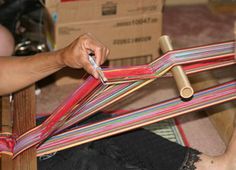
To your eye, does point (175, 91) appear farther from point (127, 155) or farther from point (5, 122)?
point (5, 122)

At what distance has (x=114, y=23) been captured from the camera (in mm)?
2428

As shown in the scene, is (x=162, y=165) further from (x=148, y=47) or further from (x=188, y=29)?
(x=188, y=29)

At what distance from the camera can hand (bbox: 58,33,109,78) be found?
1314 mm

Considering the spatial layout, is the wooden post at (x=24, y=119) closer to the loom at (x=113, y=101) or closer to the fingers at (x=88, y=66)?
the loom at (x=113, y=101)

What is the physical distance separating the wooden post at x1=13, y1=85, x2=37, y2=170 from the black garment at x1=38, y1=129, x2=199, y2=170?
0.30 ft

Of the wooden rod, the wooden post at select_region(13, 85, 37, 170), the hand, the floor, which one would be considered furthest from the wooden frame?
the floor

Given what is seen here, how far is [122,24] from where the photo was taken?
2445mm

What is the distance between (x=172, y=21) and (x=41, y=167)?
194 cm

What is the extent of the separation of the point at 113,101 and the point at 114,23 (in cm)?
113

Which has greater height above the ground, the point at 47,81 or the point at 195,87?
the point at 47,81

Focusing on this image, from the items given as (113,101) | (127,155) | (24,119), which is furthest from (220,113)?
(24,119)

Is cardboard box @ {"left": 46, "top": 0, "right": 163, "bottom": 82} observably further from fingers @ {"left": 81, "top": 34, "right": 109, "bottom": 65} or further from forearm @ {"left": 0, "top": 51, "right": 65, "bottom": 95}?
fingers @ {"left": 81, "top": 34, "right": 109, "bottom": 65}

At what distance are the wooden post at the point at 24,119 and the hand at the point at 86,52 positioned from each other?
27 centimetres

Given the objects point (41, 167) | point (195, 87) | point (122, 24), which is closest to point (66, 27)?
point (122, 24)
